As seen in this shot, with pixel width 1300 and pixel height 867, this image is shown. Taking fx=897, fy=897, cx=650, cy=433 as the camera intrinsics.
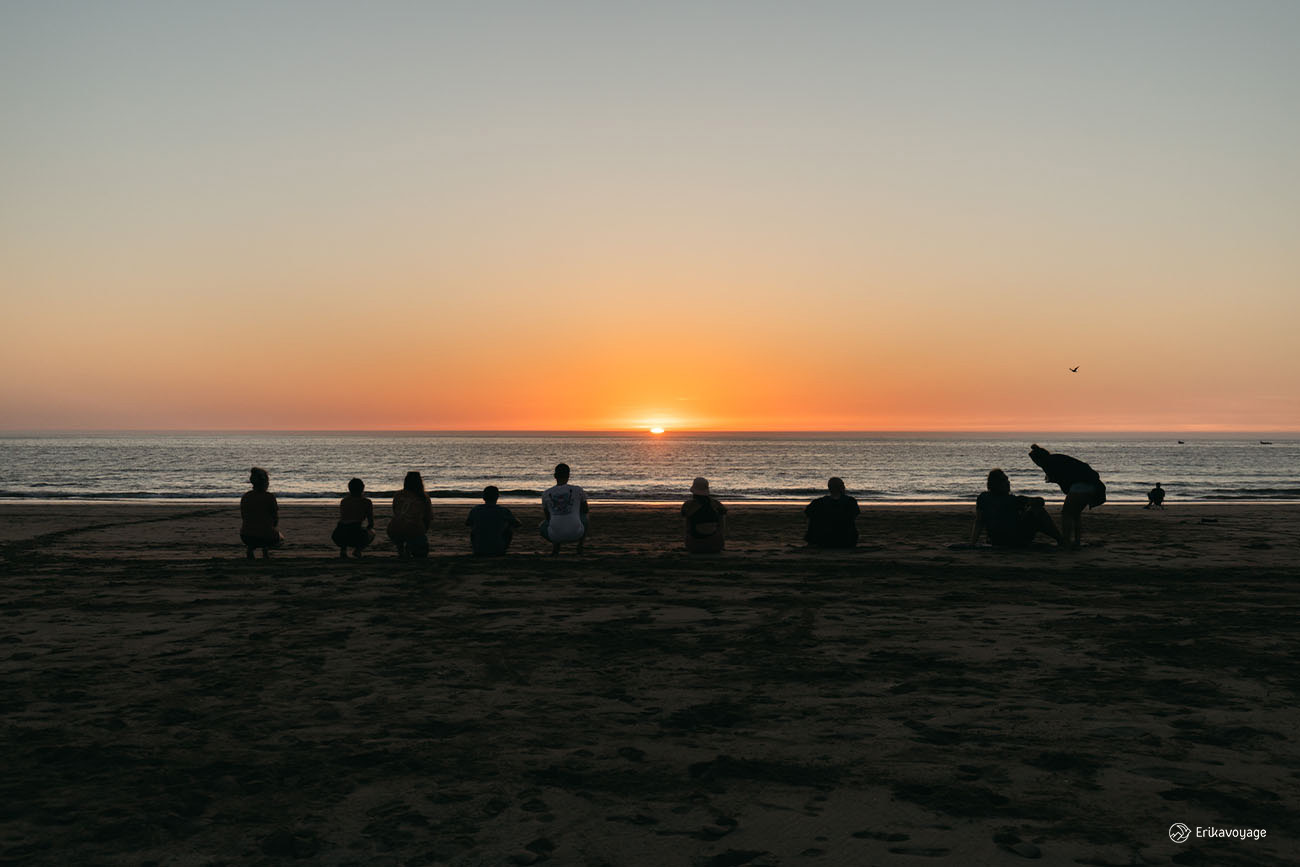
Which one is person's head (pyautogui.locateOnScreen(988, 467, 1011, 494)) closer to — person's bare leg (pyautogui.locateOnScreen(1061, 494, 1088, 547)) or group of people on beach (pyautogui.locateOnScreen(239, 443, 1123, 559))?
group of people on beach (pyautogui.locateOnScreen(239, 443, 1123, 559))

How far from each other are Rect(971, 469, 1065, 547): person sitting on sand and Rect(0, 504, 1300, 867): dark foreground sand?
3099 mm

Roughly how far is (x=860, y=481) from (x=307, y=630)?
2180 inches

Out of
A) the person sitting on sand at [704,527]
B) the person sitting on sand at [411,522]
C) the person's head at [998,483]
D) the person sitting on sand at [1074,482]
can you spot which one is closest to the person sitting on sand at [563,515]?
the person sitting on sand at [704,527]

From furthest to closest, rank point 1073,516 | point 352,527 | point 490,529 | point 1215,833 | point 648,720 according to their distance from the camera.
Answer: point 1073,516, point 352,527, point 490,529, point 648,720, point 1215,833

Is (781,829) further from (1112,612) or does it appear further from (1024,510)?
(1024,510)

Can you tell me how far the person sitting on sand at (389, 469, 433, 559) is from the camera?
14.6 m

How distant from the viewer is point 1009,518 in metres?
15.1

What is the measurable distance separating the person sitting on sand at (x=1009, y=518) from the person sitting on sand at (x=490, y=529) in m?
7.86

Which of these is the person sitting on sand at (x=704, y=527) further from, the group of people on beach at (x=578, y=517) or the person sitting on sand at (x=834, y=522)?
the person sitting on sand at (x=834, y=522)

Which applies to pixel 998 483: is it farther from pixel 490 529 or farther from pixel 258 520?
pixel 258 520

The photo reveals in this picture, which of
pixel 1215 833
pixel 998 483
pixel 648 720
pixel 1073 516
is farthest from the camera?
pixel 1073 516

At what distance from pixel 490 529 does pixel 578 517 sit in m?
1.46

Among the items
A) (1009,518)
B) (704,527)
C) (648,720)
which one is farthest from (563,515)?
(648,720)

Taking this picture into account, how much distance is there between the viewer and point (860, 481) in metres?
61.2
